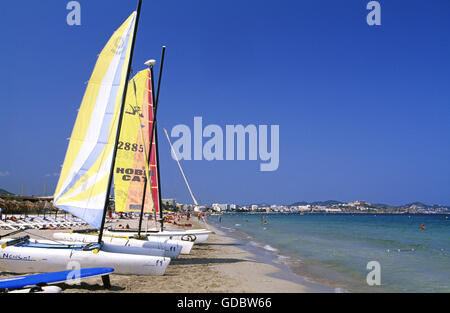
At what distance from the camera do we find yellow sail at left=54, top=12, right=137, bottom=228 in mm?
11297

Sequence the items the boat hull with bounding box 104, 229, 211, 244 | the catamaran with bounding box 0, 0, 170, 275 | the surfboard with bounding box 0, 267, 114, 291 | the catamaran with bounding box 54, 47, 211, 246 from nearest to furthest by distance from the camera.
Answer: the surfboard with bounding box 0, 267, 114, 291 < the catamaran with bounding box 0, 0, 170, 275 < the boat hull with bounding box 104, 229, 211, 244 < the catamaran with bounding box 54, 47, 211, 246

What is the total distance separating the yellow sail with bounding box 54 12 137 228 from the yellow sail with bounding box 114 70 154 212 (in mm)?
5448

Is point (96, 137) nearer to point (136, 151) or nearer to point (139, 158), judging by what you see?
point (136, 151)

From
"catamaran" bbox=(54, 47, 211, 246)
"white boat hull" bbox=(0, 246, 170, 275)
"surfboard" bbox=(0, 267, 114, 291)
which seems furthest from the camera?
"catamaran" bbox=(54, 47, 211, 246)

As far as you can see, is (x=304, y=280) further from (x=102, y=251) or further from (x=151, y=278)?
(x=102, y=251)

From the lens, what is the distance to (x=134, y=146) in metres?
17.8

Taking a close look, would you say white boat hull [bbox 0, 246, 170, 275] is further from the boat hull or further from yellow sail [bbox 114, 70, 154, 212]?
yellow sail [bbox 114, 70, 154, 212]

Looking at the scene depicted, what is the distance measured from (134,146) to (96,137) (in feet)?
20.9

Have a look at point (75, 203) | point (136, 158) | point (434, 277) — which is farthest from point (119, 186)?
point (434, 277)

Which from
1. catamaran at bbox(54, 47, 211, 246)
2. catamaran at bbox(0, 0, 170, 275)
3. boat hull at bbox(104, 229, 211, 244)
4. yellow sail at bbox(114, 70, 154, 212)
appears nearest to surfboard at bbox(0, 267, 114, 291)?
catamaran at bbox(0, 0, 170, 275)

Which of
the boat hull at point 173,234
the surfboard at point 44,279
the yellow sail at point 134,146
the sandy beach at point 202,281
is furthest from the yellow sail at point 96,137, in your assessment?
the yellow sail at point 134,146

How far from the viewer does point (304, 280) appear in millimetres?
12055

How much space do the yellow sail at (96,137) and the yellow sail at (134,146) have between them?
5.45 m

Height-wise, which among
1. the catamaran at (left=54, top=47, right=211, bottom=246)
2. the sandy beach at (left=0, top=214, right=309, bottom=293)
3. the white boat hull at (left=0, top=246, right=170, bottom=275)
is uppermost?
the catamaran at (left=54, top=47, right=211, bottom=246)
